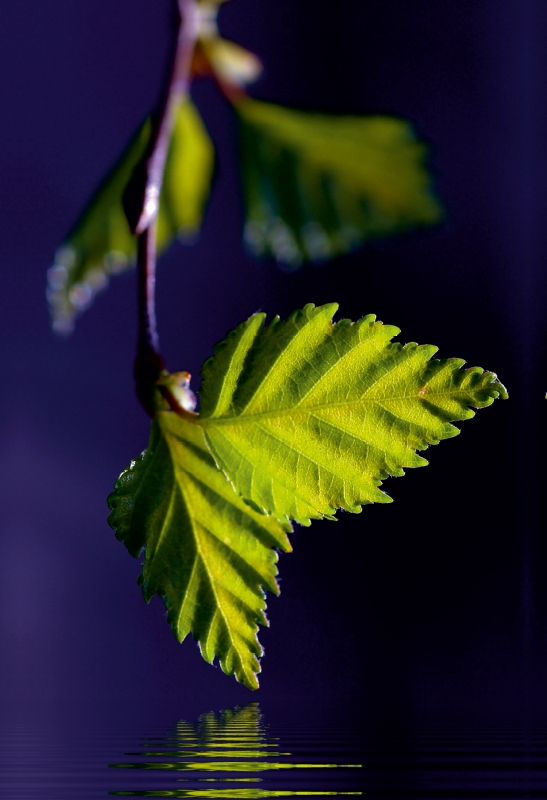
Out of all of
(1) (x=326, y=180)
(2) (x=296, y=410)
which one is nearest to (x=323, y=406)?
(2) (x=296, y=410)

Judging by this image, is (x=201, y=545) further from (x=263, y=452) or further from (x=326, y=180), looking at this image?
(x=326, y=180)

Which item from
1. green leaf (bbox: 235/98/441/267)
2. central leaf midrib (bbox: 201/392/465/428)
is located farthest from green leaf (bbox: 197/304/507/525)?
green leaf (bbox: 235/98/441/267)

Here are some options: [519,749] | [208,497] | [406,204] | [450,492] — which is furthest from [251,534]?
[450,492]

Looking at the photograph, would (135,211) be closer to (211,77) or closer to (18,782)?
(211,77)

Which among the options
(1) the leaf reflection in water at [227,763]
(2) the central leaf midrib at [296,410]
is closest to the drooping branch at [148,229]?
(2) the central leaf midrib at [296,410]

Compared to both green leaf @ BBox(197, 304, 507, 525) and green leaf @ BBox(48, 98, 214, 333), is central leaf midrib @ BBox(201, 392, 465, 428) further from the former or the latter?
green leaf @ BBox(48, 98, 214, 333)
